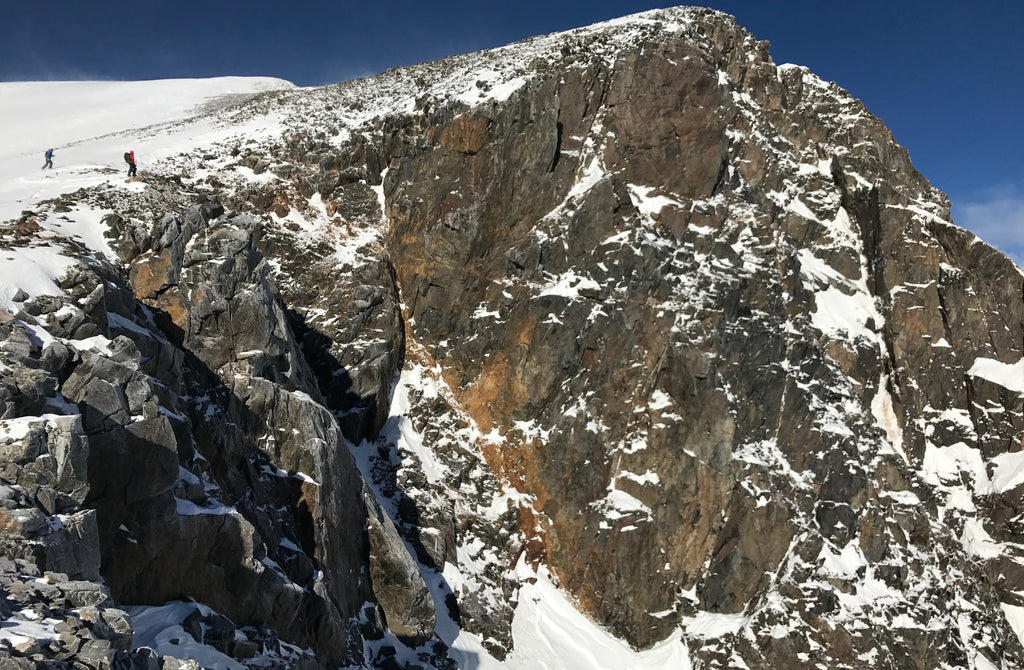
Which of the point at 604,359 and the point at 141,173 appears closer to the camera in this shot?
the point at 141,173

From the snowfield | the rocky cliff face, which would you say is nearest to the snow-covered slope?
the snowfield

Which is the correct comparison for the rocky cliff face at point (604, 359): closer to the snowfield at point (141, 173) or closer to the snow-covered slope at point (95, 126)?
the snowfield at point (141, 173)

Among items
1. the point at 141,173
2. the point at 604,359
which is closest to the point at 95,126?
the point at 141,173

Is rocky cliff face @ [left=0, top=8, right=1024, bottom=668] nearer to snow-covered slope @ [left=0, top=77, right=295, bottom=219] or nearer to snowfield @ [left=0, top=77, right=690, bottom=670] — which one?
snowfield @ [left=0, top=77, right=690, bottom=670]

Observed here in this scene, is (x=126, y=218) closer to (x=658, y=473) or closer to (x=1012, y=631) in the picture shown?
(x=658, y=473)

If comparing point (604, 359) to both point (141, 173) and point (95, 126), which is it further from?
point (95, 126)

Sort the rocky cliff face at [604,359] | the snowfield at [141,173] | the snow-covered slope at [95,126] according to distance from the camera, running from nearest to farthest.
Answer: the snowfield at [141,173] < the rocky cliff face at [604,359] < the snow-covered slope at [95,126]

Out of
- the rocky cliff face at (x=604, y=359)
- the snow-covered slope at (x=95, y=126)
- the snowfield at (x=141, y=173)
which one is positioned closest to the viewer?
the snowfield at (x=141, y=173)

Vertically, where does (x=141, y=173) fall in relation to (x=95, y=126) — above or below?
below

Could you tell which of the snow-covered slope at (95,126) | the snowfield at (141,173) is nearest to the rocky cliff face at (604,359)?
the snowfield at (141,173)
